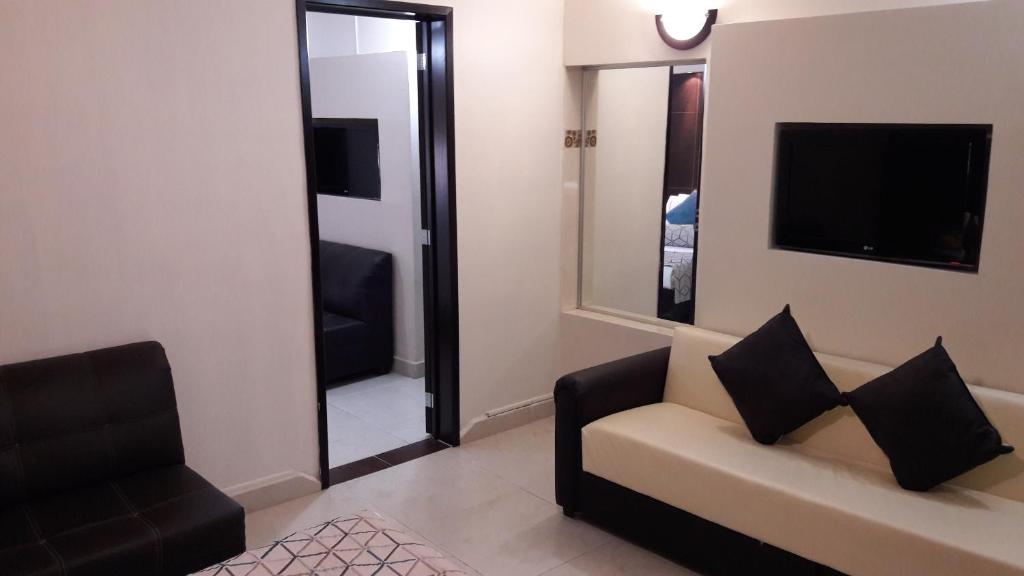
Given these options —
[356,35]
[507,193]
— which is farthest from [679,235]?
[356,35]

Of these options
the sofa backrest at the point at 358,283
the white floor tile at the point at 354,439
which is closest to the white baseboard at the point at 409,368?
the sofa backrest at the point at 358,283

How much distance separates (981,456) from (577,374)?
1555 mm

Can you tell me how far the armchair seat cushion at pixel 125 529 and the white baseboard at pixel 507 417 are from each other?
179 cm

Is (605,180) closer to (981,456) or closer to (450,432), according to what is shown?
(450,432)

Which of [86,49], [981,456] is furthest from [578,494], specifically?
[86,49]

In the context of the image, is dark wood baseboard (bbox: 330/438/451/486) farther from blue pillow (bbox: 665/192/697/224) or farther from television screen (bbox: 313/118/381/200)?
television screen (bbox: 313/118/381/200)

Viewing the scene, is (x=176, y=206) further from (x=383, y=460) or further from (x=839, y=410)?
(x=839, y=410)

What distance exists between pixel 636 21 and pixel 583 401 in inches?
81.0

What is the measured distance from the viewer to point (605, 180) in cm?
488

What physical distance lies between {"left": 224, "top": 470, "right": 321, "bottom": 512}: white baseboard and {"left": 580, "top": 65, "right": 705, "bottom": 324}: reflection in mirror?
1.98 m

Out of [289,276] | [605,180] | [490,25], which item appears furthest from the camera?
[605,180]

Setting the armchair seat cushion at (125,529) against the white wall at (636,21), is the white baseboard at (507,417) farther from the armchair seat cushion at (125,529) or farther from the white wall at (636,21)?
the white wall at (636,21)

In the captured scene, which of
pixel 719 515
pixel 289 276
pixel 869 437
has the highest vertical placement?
pixel 289 276

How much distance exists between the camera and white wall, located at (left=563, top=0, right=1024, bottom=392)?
10.1ft
